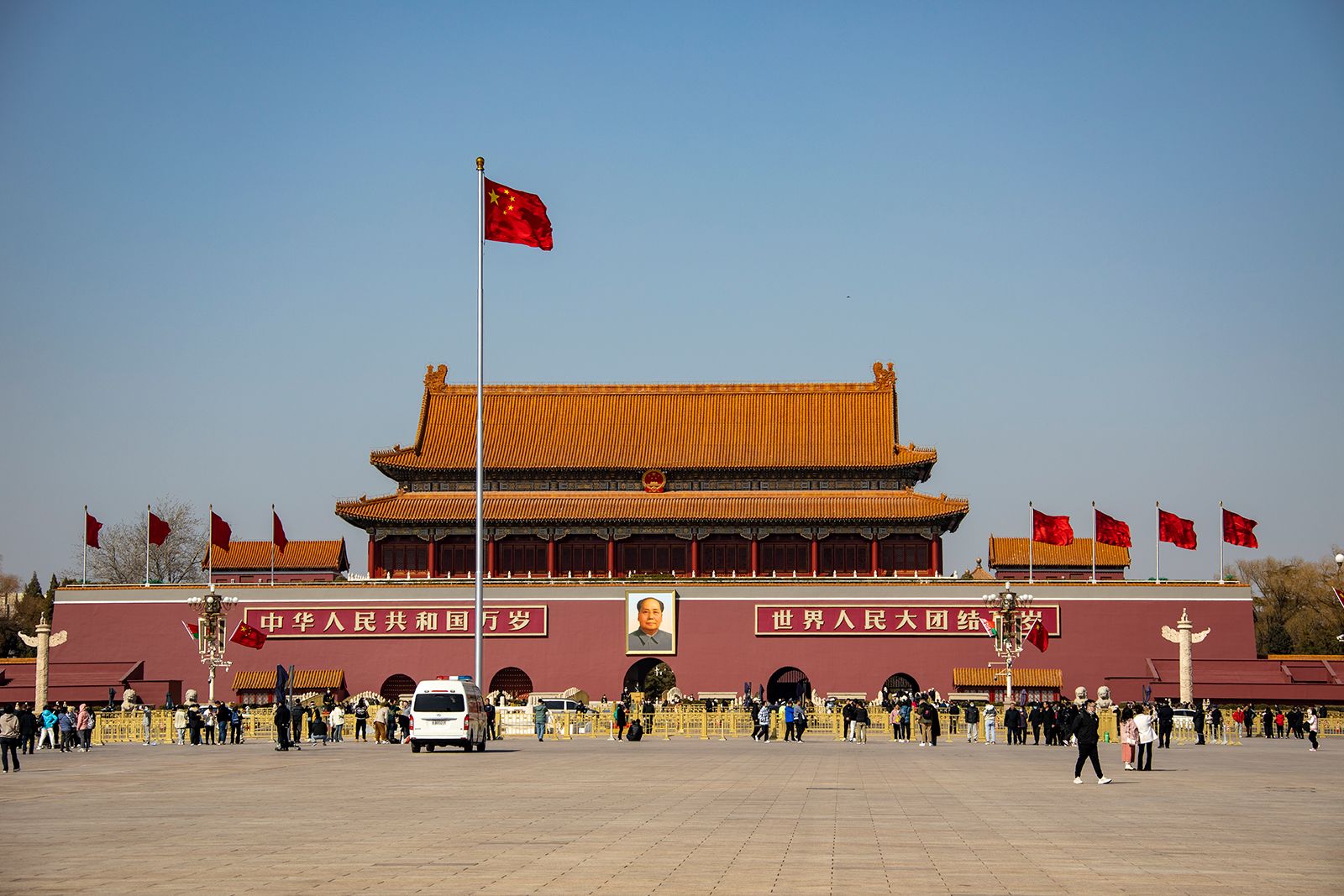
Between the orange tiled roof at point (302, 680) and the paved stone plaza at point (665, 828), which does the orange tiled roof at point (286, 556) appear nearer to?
the orange tiled roof at point (302, 680)

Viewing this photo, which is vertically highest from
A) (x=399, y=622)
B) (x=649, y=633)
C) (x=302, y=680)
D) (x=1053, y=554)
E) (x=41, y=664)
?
(x=1053, y=554)

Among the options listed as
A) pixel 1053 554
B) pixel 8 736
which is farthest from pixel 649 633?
pixel 8 736

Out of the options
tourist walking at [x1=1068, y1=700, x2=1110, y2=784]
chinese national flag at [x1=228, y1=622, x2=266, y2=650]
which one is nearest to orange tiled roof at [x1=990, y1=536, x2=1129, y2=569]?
chinese national flag at [x1=228, y1=622, x2=266, y2=650]

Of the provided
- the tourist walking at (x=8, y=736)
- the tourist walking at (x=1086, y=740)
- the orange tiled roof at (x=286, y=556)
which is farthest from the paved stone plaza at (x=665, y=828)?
the orange tiled roof at (x=286, y=556)

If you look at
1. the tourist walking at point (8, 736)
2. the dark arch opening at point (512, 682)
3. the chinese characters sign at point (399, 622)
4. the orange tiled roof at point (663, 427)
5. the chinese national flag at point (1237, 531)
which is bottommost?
the tourist walking at point (8, 736)

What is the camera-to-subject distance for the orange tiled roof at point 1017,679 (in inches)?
2386

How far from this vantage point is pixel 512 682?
→ 6250 centimetres

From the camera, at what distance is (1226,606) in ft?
202

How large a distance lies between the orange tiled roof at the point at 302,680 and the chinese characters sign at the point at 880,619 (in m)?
16.1

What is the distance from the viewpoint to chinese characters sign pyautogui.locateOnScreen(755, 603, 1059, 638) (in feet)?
202

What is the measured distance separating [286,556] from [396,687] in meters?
25.0

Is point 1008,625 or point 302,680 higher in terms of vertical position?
point 1008,625

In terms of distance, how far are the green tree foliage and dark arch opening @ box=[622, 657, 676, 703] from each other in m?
27.7

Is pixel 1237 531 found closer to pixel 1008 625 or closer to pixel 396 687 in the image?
pixel 1008 625
